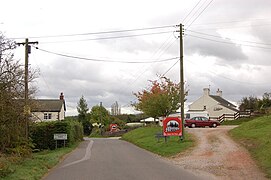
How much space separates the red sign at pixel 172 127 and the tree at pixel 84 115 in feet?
273

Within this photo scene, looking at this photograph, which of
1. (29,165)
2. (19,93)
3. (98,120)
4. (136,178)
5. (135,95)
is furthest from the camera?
(98,120)

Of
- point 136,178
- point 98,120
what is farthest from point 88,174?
point 98,120

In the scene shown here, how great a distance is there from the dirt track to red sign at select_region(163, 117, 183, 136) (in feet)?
9.75

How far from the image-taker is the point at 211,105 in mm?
86875

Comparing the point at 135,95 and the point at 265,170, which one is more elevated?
the point at 135,95

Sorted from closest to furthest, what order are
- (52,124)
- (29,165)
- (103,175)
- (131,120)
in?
(103,175), (29,165), (52,124), (131,120)

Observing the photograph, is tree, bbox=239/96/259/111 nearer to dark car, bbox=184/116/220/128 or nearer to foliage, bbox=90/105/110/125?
dark car, bbox=184/116/220/128

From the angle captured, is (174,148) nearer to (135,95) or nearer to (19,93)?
(19,93)

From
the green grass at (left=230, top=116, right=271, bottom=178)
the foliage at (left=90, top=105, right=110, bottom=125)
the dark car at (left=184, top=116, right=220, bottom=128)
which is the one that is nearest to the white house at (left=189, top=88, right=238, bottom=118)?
the foliage at (left=90, top=105, right=110, bottom=125)

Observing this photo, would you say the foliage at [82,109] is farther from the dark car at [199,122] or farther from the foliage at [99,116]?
the dark car at [199,122]

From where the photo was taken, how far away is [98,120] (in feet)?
358

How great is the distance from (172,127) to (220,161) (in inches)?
452

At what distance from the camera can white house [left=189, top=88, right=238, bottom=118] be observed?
8431cm

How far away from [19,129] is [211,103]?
6888 cm
